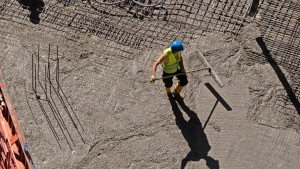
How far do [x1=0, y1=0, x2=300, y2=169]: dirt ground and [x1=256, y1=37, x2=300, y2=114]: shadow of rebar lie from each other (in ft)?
0.26

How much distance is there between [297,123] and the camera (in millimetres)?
7961

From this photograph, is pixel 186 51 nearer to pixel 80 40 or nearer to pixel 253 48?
pixel 253 48

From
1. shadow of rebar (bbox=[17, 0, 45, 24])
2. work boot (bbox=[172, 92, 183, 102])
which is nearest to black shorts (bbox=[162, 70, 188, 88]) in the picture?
work boot (bbox=[172, 92, 183, 102])

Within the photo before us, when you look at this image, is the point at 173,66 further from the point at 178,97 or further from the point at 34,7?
the point at 34,7

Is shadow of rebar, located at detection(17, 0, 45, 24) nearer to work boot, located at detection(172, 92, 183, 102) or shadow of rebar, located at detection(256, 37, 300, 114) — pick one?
work boot, located at detection(172, 92, 183, 102)

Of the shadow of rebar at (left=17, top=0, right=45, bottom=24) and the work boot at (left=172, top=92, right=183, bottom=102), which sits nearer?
the work boot at (left=172, top=92, right=183, bottom=102)

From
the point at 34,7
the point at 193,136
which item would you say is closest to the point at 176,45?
the point at 193,136

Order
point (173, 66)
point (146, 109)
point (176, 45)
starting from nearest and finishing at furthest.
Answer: point (176, 45) → point (173, 66) → point (146, 109)

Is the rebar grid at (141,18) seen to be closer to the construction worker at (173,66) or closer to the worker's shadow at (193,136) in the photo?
the construction worker at (173,66)

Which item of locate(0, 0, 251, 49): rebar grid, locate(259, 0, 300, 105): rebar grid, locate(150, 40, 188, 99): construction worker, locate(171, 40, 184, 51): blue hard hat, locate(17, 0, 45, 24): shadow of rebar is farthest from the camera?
locate(17, 0, 45, 24): shadow of rebar

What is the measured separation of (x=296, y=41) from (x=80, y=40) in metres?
4.50

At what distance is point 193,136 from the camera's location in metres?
7.86

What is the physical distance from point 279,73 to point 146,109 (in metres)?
2.76

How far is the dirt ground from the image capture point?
7.70 meters
